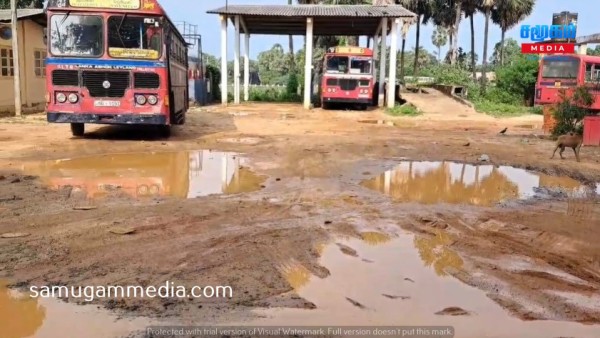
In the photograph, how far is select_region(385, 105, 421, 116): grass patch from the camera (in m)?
25.0

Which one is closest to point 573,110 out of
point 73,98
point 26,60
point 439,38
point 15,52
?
point 73,98

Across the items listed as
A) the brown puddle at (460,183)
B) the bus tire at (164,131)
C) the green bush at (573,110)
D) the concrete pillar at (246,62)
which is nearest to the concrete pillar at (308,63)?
the concrete pillar at (246,62)

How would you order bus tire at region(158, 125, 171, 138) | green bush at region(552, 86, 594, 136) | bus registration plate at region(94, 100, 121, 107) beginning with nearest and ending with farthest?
bus registration plate at region(94, 100, 121, 107)
bus tire at region(158, 125, 171, 138)
green bush at region(552, 86, 594, 136)

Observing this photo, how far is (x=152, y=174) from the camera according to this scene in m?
9.16

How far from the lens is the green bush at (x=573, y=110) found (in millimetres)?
14525

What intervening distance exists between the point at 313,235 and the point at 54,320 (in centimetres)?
270

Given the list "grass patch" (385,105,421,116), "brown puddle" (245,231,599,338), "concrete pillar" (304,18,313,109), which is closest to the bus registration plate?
"brown puddle" (245,231,599,338)

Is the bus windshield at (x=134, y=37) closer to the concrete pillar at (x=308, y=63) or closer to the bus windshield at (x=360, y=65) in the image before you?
the bus windshield at (x=360, y=65)

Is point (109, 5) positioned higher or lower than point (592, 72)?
higher

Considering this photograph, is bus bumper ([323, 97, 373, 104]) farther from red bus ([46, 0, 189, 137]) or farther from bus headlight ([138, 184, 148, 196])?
bus headlight ([138, 184, 148, 196])

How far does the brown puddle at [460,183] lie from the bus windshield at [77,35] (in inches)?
267

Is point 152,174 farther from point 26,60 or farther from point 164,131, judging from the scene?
point 26,60

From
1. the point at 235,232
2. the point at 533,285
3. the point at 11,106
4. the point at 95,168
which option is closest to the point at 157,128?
the point at 95,168

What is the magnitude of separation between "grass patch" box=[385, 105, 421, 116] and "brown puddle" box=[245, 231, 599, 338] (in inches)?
786
